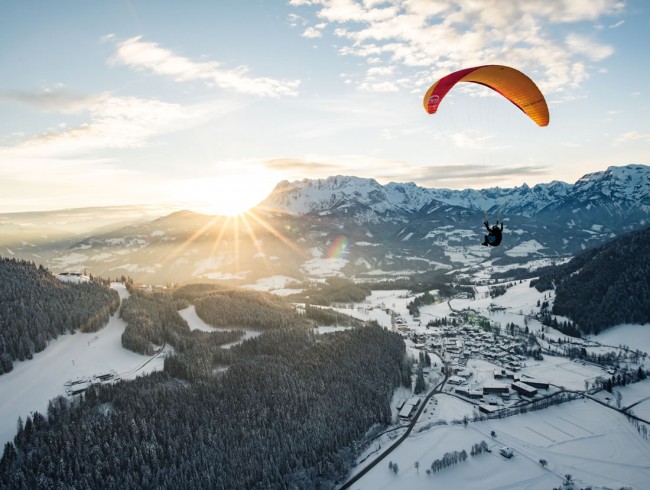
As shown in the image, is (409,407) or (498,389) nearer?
(409,407)

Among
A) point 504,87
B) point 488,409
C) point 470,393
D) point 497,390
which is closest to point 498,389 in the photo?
point 497,390

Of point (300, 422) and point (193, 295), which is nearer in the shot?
point (300, 422)

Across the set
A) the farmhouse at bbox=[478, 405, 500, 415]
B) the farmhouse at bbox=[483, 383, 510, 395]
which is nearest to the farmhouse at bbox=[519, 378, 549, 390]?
the farmhouse at bbox=[483, 383, 510, 395]

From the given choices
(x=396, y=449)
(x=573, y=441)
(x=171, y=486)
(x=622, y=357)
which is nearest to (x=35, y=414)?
(x=171, y=486)

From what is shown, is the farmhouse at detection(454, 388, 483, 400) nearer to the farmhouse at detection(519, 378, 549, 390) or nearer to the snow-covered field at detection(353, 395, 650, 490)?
the snow-covered field at detection(353, 395, 650, 490)

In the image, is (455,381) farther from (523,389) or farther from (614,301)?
(614,301)

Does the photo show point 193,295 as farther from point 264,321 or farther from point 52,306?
point 52,306

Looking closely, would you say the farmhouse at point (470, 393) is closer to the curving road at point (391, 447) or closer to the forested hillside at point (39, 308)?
the curving road at point (391, 447)
